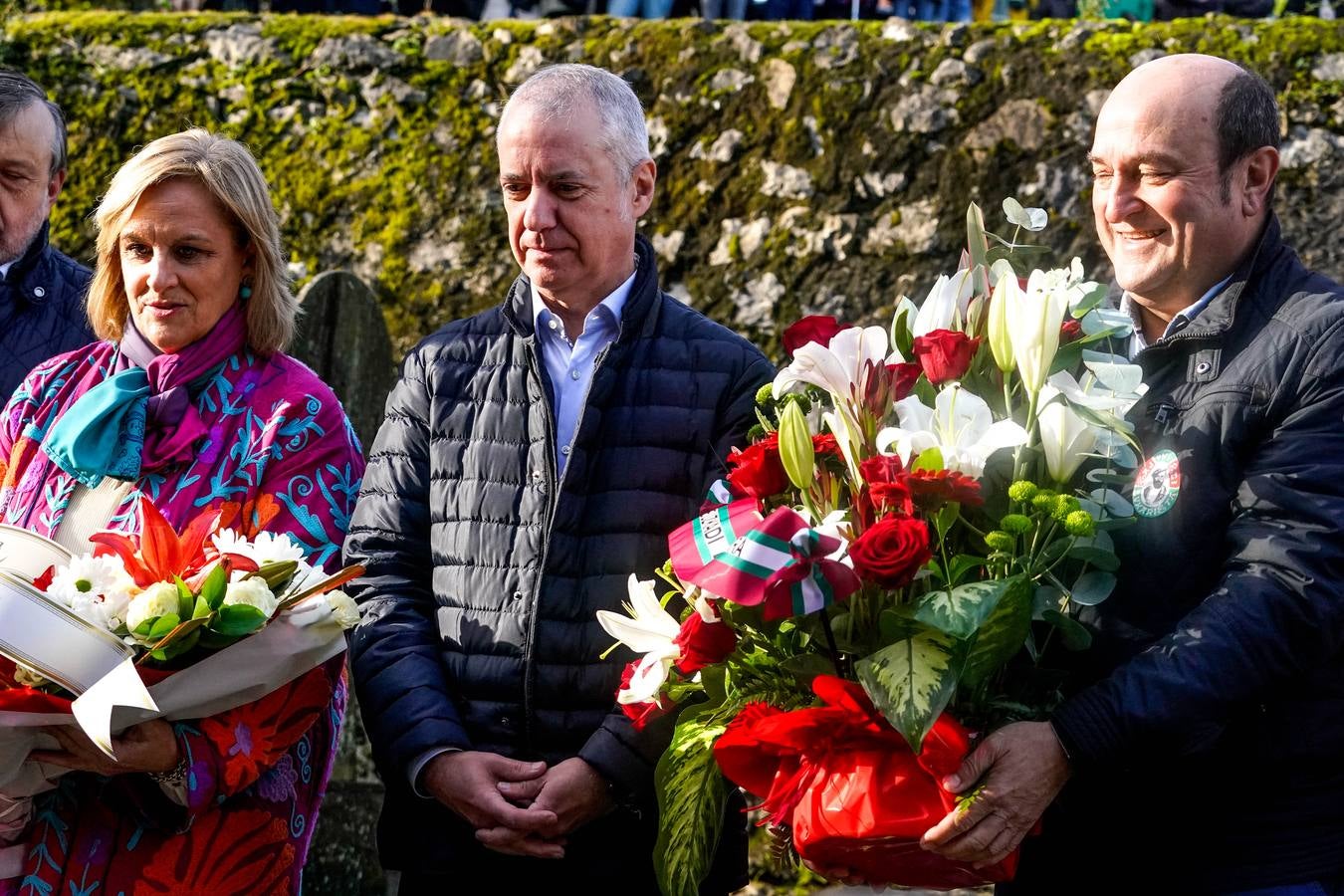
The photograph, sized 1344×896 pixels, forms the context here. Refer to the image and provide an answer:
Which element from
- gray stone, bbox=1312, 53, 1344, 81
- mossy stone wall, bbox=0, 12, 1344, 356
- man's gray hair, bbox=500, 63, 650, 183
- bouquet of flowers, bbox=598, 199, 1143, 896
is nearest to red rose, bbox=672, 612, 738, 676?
bouquet of flowers, bbox=598, 199, 1143, 896

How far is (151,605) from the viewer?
8.00ft

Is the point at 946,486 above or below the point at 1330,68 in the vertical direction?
below

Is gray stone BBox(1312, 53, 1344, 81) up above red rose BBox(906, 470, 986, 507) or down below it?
above

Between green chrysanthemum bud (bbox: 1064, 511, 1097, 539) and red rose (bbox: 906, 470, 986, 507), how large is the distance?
0.41ft

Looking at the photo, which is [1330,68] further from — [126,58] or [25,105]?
[126,58]

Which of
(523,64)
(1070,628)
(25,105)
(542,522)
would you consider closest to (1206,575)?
(1070,628)

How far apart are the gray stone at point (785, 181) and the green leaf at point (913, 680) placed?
327 centimetres

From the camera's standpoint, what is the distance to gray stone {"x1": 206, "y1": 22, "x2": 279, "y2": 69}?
19.0 feet

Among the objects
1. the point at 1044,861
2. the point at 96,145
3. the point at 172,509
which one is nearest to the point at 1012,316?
the point at 1044,861

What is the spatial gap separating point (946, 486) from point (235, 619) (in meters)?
1.13

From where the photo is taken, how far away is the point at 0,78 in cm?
374

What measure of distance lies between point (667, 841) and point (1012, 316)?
946 millimetres

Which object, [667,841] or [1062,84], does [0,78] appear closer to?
[667,841]

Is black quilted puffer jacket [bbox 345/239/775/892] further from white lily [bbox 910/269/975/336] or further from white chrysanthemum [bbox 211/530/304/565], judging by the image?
white lily [bbox 910/269/975/336]
